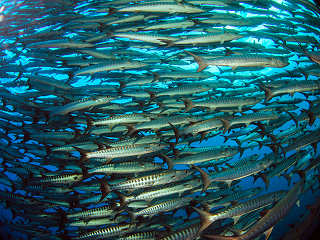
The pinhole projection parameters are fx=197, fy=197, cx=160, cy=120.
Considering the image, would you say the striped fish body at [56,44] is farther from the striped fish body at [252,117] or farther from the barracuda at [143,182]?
the striped fish body at [252,117]

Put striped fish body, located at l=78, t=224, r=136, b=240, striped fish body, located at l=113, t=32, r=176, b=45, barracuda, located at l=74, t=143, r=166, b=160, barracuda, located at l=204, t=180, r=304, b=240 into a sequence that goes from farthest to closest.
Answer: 1. striped fish body, located at l=113, t=32, r=176, b=45
2. striped fish body, located at l=78, t=224, r=136, b=240
3. barracuda, located at l=74, t=143, r=166, b=160
4. barracuda, located at l=204, t=180, r=304, b=240

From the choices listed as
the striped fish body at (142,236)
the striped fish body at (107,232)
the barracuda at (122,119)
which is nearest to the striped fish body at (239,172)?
the striped fish body at (142,236)

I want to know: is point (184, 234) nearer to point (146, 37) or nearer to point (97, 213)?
point (97, 213)

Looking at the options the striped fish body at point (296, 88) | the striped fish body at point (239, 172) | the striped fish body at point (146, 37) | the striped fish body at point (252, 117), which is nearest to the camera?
the striped fish body at point (239, 172)

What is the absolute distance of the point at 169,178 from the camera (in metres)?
3.87

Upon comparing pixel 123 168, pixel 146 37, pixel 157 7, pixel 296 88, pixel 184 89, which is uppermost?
pixel 157 7

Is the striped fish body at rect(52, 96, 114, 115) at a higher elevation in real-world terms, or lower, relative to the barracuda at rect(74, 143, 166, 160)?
higher

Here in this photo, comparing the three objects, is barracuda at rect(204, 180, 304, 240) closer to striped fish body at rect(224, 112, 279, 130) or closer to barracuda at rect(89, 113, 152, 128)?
striped fish body at rect(224, 112, 279, 130)

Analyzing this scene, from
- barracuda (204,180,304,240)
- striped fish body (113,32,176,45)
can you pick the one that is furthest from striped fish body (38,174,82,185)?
barracuda (204,180,304,240)

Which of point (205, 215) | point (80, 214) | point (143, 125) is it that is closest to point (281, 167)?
point (205, 215)

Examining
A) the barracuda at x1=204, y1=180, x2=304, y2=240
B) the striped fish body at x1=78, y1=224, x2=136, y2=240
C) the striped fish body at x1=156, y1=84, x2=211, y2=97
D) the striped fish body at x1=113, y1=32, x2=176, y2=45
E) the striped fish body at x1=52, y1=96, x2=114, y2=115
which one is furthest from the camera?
the striped fish body at x1=156, y1=84, x2=211, y2=97

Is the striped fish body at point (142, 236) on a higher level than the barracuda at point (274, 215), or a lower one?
lower

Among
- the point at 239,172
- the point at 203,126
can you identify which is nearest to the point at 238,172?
the point at 239,172

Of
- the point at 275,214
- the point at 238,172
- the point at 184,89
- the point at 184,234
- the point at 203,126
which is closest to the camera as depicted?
the point at 275,214
